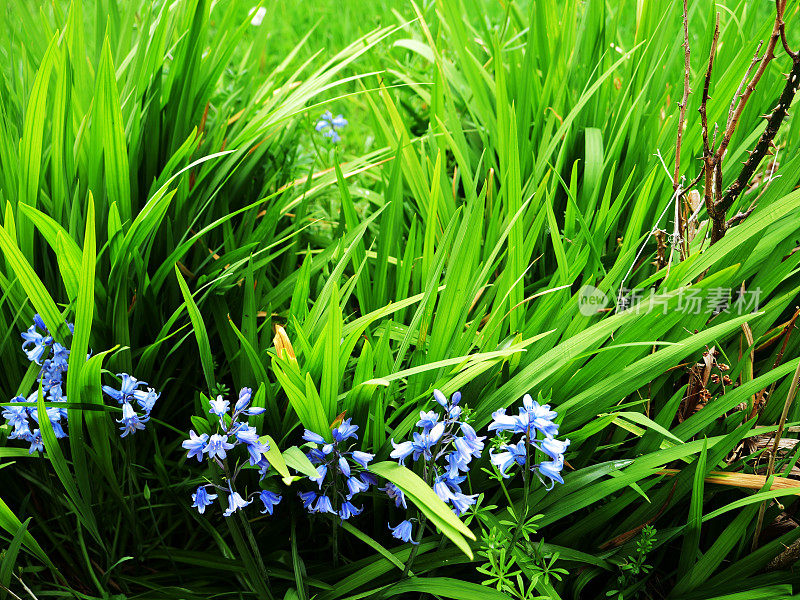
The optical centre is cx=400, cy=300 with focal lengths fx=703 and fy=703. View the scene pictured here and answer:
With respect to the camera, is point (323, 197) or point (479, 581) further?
point (323, 197)

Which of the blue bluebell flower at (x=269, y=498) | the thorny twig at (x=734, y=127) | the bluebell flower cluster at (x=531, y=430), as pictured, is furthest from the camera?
the thorny twig at (x=734, y=127)

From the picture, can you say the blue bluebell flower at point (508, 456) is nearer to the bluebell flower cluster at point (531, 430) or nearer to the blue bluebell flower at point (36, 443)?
the bluebell flower cluster at point (531, 430)

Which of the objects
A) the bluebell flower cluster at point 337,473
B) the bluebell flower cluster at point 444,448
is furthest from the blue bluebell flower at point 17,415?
the bluebell flower cluster at point 444,448

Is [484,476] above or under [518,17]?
under

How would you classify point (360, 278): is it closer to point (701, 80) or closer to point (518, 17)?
point (701, 80)

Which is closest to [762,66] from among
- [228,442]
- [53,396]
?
[228,442]

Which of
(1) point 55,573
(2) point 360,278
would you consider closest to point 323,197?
(2) point 360,278

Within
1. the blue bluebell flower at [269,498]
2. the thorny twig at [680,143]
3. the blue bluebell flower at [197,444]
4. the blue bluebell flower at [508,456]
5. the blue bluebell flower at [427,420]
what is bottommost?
the blue bluebell flower at [269,498]
